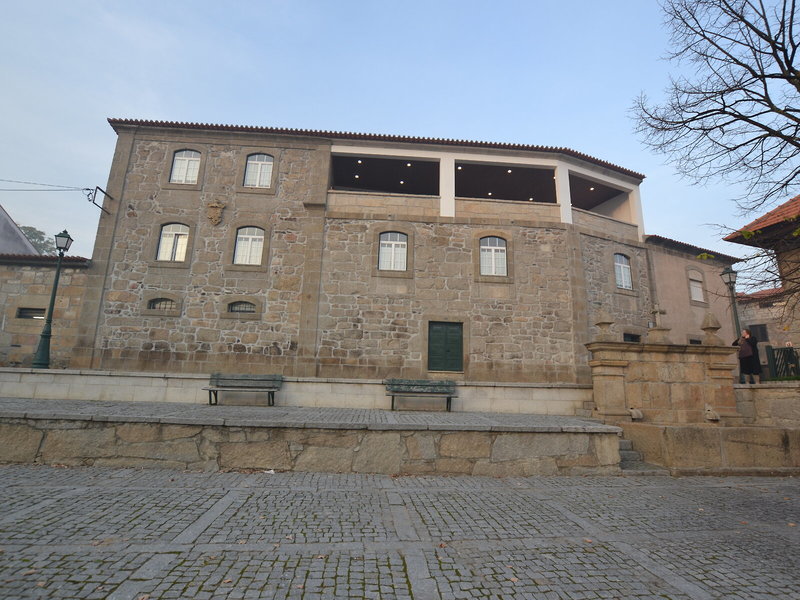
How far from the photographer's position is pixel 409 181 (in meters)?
18.2

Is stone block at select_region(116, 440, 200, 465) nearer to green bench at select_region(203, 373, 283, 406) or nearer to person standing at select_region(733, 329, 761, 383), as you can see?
green bench at select_region(203, 373, 283, 406)

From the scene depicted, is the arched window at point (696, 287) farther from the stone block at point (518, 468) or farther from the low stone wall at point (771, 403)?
the stone block at point (518, 468)

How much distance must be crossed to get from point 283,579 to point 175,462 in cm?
378

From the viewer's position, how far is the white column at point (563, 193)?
1531 cm

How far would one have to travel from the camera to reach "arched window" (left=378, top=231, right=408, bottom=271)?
14.5 meters

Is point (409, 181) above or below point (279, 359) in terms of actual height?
above

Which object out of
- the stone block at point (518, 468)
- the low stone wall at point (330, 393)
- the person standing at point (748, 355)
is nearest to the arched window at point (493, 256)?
the low stone wall at point (330, 393)

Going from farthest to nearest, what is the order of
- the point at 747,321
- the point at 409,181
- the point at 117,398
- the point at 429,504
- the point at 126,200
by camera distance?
the point at 747,321, the point at 409,181, the point at 126,200, the point at 117,398, the point at 429,504

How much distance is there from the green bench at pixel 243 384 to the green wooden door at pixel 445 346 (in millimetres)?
5443

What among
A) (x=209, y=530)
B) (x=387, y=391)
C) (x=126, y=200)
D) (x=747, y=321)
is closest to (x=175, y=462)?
Result: (x=209, y=530)

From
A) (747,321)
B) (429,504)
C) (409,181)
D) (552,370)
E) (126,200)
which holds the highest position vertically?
(409,181)

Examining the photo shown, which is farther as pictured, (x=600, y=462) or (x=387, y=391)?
(x=387, y=391)

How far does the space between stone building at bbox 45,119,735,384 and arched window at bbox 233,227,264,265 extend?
0.17 ft

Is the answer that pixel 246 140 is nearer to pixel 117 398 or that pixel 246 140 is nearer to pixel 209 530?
pixel 117 398
